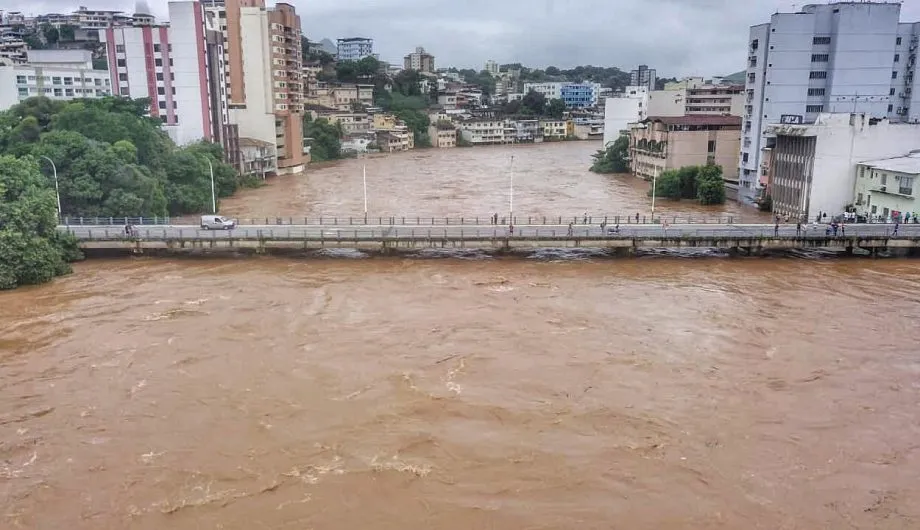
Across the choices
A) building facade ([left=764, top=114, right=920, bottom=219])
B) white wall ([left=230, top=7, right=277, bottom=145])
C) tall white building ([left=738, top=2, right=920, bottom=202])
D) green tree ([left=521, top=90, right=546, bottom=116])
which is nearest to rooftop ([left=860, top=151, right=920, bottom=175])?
building facade ([left=764, top=114, right=920, bottom=219])

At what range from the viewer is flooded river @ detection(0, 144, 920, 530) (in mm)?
14883

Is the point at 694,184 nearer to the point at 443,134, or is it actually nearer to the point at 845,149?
the point at 845,149

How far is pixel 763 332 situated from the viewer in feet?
82.0

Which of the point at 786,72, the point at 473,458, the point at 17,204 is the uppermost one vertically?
the point at 786,72

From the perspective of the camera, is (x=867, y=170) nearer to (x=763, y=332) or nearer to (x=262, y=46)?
(x=763, y=332)

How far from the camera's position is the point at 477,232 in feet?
120

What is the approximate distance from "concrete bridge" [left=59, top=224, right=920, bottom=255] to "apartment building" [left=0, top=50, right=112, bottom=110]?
38498mm

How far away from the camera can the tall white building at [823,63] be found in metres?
52.7

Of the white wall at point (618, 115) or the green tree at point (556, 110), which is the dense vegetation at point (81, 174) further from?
the green tree at point (556, 110)

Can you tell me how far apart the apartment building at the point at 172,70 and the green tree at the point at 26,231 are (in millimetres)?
30885

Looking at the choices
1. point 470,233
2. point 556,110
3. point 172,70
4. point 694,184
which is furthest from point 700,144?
point 556,110

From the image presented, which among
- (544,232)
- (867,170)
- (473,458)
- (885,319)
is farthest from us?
(867,170)

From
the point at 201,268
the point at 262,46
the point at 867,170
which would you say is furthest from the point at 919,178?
the point at 262,46

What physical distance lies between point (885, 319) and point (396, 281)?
18.6 m
